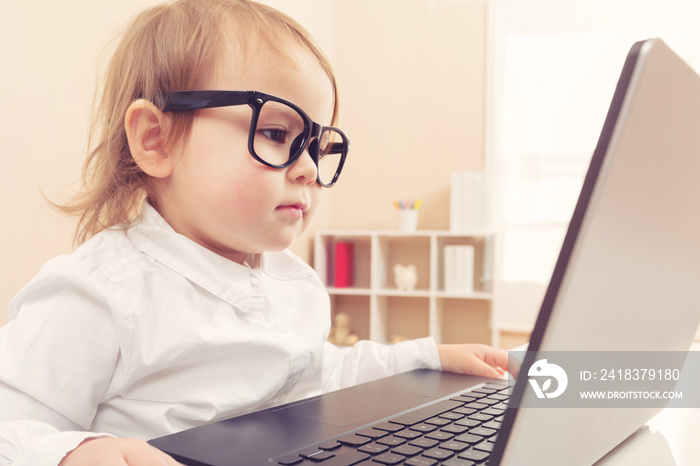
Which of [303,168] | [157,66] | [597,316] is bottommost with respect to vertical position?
[597,316]

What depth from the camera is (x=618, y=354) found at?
38 centimetres

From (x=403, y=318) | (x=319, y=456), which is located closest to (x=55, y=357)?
(x=319, y=456)

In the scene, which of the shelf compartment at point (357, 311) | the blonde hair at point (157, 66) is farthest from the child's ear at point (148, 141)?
the shelf compartment at point (357, 311)

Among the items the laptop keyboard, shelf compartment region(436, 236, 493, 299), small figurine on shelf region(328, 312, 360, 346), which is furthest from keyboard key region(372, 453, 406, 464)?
small figurine on shelf region(328, 312, 360, 346)

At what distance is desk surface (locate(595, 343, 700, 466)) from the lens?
0.51 m

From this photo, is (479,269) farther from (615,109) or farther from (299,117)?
(615,109)

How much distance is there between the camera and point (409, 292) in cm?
309

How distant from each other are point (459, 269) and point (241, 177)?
8.19 feet

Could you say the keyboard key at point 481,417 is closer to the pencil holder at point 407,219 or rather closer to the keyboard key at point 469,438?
the keyboard key at point 469,438

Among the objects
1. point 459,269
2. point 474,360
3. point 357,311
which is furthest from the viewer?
point 357,311

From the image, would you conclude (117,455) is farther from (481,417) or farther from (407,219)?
A: (407,219)

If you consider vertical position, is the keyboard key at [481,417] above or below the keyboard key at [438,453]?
below

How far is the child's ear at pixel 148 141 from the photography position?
28.3 inches

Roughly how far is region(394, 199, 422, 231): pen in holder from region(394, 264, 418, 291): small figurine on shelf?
225 mm
